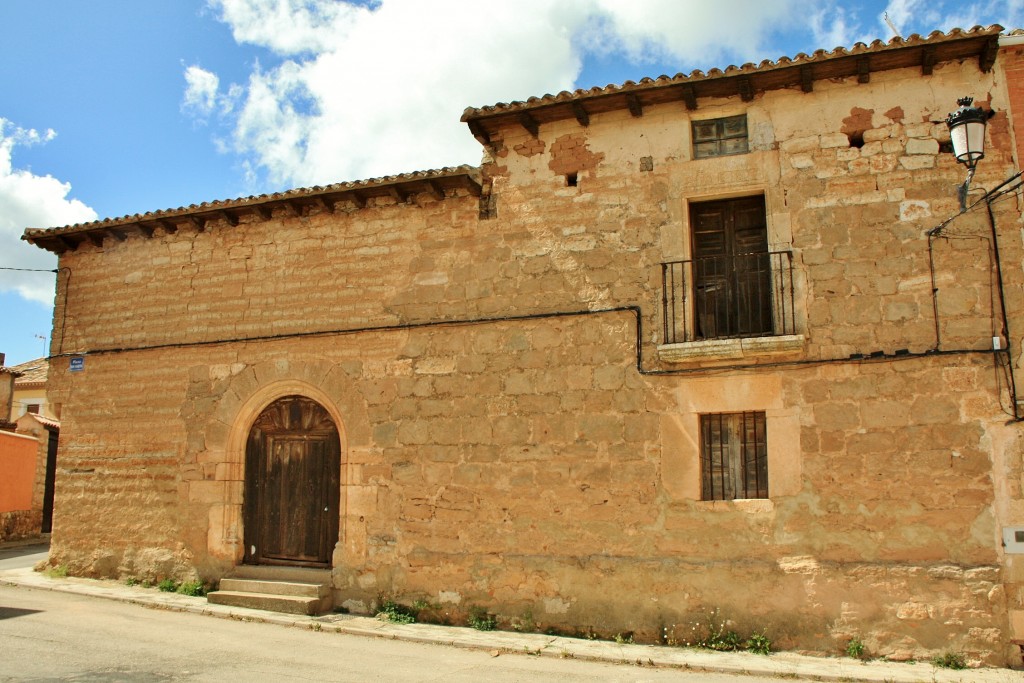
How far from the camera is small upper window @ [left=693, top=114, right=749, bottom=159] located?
7707 millimetres

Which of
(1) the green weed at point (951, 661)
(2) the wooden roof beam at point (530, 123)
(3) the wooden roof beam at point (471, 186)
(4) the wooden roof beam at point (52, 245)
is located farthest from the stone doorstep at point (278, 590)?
(1) the green weed at point (951, 661)

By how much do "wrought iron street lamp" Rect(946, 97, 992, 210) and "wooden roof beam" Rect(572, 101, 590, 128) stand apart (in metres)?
3.30

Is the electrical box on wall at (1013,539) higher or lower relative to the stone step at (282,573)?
higher

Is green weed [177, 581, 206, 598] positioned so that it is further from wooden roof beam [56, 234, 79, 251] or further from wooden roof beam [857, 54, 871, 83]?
wooden roof beam [857, 54, 871, 83]

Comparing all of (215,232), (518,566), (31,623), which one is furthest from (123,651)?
(215,232)

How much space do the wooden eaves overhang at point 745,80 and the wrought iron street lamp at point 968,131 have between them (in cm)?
85

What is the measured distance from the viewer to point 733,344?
→ 7102 millimetres

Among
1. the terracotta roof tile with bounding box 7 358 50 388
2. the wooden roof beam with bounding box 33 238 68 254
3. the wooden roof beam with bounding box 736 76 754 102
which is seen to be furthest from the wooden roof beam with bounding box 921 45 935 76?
the terracotta roof tile with bounding box 7 358 50 388

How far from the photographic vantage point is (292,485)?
8953 millimetres

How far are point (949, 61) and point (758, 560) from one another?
486 centimetres

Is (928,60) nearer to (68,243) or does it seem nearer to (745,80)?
(745,80)

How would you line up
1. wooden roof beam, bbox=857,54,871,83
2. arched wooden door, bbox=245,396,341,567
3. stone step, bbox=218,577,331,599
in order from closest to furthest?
wooden roof beam, bbox=857,54,871,83 → stone step, bbox=218,577,331,599 → arched wooden door, bbox=245,396,341,567

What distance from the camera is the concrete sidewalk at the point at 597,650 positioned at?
6.07 meters

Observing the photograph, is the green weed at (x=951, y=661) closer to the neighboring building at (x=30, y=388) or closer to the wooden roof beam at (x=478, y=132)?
the wooden roof beam at (x=478, y=132)
